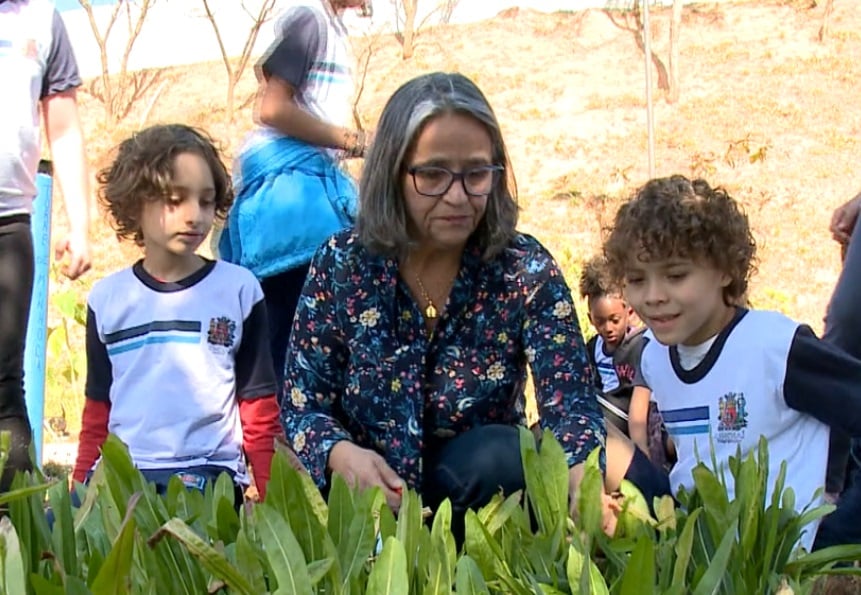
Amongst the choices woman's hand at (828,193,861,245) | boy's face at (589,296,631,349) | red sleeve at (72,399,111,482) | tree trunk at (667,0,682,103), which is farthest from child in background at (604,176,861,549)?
tree trunk at (667,0,682,103)

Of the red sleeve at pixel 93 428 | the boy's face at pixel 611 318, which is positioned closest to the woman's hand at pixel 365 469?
the red sleeve at pixel 93 428

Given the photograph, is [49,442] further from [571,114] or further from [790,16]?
[790,16]

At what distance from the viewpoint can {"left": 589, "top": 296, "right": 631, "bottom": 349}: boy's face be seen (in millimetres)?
4750

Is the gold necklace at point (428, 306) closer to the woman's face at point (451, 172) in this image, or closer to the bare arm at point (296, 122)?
the woman's face at point (451, 172)

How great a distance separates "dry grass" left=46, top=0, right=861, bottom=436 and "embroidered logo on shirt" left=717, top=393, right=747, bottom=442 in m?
6.64

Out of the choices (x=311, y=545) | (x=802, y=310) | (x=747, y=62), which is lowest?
(x=802, y=310)

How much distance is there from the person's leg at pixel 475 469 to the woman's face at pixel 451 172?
1.35ft

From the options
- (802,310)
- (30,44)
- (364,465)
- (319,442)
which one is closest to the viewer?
(364,465)

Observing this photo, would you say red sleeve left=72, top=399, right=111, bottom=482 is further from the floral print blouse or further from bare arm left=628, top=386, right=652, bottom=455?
bare arm left=628, top=386, right=652, bottom=455

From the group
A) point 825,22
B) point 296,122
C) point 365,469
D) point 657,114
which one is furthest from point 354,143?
A: point 825,22

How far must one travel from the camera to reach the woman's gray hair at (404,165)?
7.29 feet

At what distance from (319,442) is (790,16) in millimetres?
19277

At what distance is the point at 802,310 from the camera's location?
31.6 feet

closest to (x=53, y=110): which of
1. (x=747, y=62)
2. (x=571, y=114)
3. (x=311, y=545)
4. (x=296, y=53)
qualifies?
(x=296, y=53)
